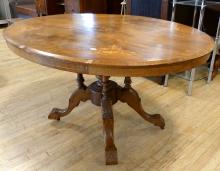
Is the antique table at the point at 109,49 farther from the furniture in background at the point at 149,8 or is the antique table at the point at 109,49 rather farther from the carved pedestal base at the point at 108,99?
the furniture in background at the point at 149,8

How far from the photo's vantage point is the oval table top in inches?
32.9

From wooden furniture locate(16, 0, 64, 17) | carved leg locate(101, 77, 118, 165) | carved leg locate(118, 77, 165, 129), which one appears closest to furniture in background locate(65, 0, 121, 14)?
wooden furniture locate(16, 0, 64, 17)

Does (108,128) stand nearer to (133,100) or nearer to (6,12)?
(133,100)

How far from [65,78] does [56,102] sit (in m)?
0.46

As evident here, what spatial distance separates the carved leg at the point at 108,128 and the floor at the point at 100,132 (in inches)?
2.1

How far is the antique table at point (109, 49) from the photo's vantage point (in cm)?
84

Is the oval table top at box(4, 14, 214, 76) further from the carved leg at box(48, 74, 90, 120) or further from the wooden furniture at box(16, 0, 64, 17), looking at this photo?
the wooden furniture at box(16, 0, 64, 17)

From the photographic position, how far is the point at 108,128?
1302mm

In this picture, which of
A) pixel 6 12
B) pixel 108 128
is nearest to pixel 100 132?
pixel 108 128

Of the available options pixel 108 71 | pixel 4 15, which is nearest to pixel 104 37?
pixel 108 71

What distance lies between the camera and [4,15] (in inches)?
A: 158

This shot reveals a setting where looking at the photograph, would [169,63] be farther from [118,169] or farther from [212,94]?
[212,94]

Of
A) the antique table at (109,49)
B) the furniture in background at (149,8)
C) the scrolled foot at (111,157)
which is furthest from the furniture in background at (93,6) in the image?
the scrolled foot at (111,157)

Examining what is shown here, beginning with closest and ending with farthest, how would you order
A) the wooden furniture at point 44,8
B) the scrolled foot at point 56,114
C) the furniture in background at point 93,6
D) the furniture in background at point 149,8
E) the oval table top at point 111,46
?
the oval table top at point 111,46 < the scrolled foot at point 56,114 < the furniture in background at point 149,8 < the furniture in background at point 93,6 < the wooden furniture at point 44,8
